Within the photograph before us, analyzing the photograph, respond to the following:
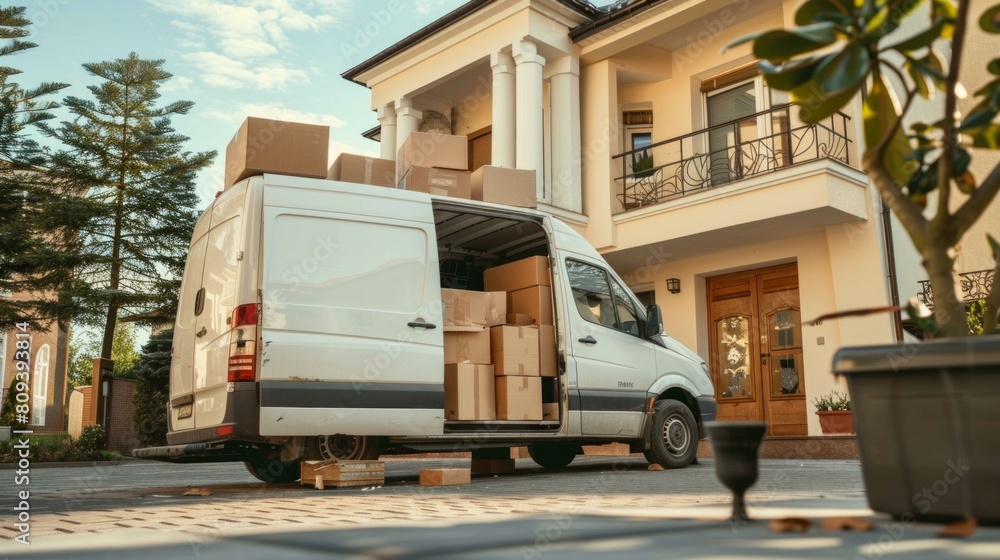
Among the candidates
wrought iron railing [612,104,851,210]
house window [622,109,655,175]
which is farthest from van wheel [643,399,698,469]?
house window [622,109,655,175]

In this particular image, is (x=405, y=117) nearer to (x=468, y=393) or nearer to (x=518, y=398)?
(x=518, y=398)

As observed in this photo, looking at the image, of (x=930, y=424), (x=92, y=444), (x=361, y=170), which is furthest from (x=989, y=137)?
(x=92, y=444)

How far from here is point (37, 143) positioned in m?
23.1

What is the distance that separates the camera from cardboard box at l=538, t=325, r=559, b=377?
799 cm

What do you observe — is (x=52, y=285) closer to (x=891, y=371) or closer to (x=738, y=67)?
(x=738, y=67)

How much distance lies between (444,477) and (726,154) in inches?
394

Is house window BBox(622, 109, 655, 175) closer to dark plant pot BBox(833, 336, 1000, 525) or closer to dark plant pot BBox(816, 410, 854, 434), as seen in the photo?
dark plant pot BBox(816, 410, 854, 434)

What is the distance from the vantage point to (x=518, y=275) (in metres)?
8.41

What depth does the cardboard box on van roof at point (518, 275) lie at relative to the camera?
8.21 m

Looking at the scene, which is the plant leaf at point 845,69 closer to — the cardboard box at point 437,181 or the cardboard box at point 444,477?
the cardboard box at point 444,477

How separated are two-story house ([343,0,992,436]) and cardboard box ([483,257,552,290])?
576 centimetres

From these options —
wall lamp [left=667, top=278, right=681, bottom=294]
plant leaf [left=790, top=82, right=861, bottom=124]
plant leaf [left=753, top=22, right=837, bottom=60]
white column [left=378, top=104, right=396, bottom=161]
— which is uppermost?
white column [left=378, top=104, right=396, bottom=161]

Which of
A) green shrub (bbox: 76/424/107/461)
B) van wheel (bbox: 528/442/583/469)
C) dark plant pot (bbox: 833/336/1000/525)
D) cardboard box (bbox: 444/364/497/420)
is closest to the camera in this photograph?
dark plant pot (bbox: 833/336/1000/525)

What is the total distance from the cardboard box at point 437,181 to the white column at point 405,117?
993 cm
